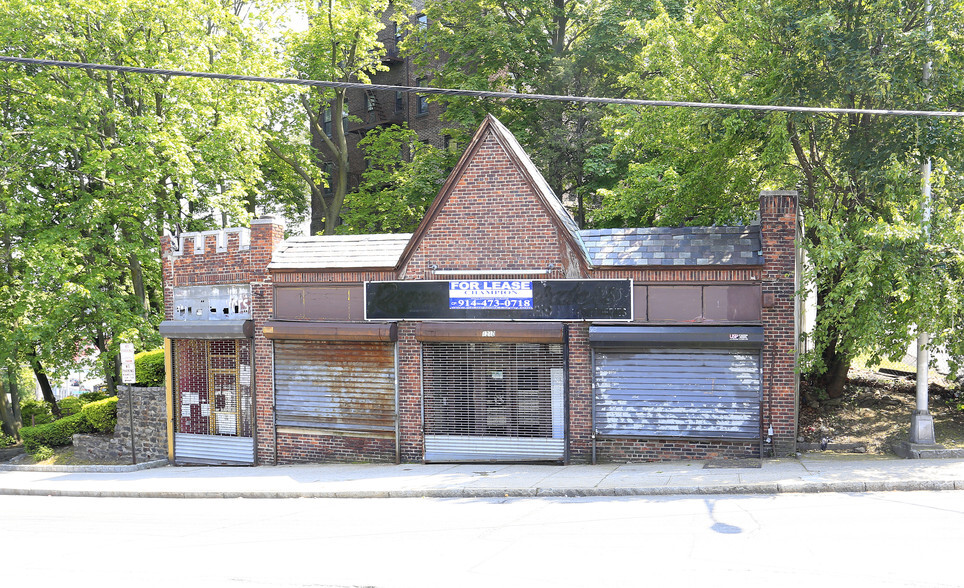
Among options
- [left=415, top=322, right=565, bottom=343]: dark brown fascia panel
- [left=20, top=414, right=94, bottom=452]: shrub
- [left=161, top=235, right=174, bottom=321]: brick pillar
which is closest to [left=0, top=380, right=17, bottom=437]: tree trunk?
[left=20, top=414, right=94, bottom=452]: shrub

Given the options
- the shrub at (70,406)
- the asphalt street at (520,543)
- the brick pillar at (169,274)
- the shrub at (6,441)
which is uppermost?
the brick pillar at (169,274)

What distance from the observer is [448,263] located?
14.7m

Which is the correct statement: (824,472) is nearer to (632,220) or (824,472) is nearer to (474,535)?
(474,535)

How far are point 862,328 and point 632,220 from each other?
8.54 metres

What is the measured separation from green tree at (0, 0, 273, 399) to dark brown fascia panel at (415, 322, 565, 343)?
9.71 meters

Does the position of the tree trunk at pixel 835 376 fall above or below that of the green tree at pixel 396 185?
below

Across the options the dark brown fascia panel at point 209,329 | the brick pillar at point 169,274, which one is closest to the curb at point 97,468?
the dark brown fascia panel at point 209,329

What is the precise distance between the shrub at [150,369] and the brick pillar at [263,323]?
4545 mm

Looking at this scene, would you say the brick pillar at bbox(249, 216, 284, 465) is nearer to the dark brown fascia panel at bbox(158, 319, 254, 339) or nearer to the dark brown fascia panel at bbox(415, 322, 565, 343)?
the dark brown fascia panel at bbox(158, 319, 254, 339)

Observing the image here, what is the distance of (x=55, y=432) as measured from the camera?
67.9ft

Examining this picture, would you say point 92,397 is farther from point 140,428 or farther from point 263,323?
point 263,323

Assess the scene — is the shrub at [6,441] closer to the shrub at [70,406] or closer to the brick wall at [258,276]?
the shrub at [70,406]

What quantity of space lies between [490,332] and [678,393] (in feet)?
12.5

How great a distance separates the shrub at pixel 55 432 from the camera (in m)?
20.5
